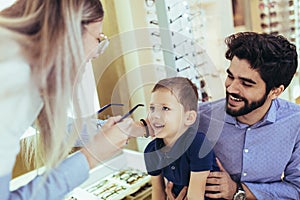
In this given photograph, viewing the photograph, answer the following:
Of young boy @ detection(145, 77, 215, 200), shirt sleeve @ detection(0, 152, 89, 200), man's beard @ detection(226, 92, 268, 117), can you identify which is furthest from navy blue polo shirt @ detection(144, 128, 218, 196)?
shirt sleeve @ detection(0, 152, 89, 200)

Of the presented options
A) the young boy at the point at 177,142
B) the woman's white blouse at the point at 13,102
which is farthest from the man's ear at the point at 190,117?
the woman's white blouse at the point at 13,102

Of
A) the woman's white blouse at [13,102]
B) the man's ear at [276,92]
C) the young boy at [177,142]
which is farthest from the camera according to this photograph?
the man's ear at [276,92]

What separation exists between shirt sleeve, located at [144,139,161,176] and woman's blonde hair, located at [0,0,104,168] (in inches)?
9.5

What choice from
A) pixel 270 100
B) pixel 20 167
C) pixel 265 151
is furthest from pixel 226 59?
pixel 20 167

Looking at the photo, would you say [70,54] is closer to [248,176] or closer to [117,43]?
[117,43]

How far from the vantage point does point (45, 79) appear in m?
0.55

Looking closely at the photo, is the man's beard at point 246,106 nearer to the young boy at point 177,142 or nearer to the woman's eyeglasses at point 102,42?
the young boy at point 177,142

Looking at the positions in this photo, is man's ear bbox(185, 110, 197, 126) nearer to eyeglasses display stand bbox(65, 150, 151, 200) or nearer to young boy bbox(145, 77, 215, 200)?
young boy bbox(145, 77, 215, 200)

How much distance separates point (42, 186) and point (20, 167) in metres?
0.10

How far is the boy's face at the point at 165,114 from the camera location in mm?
739

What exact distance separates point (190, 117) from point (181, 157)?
0.10m

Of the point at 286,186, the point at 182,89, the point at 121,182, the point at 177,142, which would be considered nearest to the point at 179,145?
the point at 177,142

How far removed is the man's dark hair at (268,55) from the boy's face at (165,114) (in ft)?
0.69

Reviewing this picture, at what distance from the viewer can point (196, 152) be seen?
0.78m
